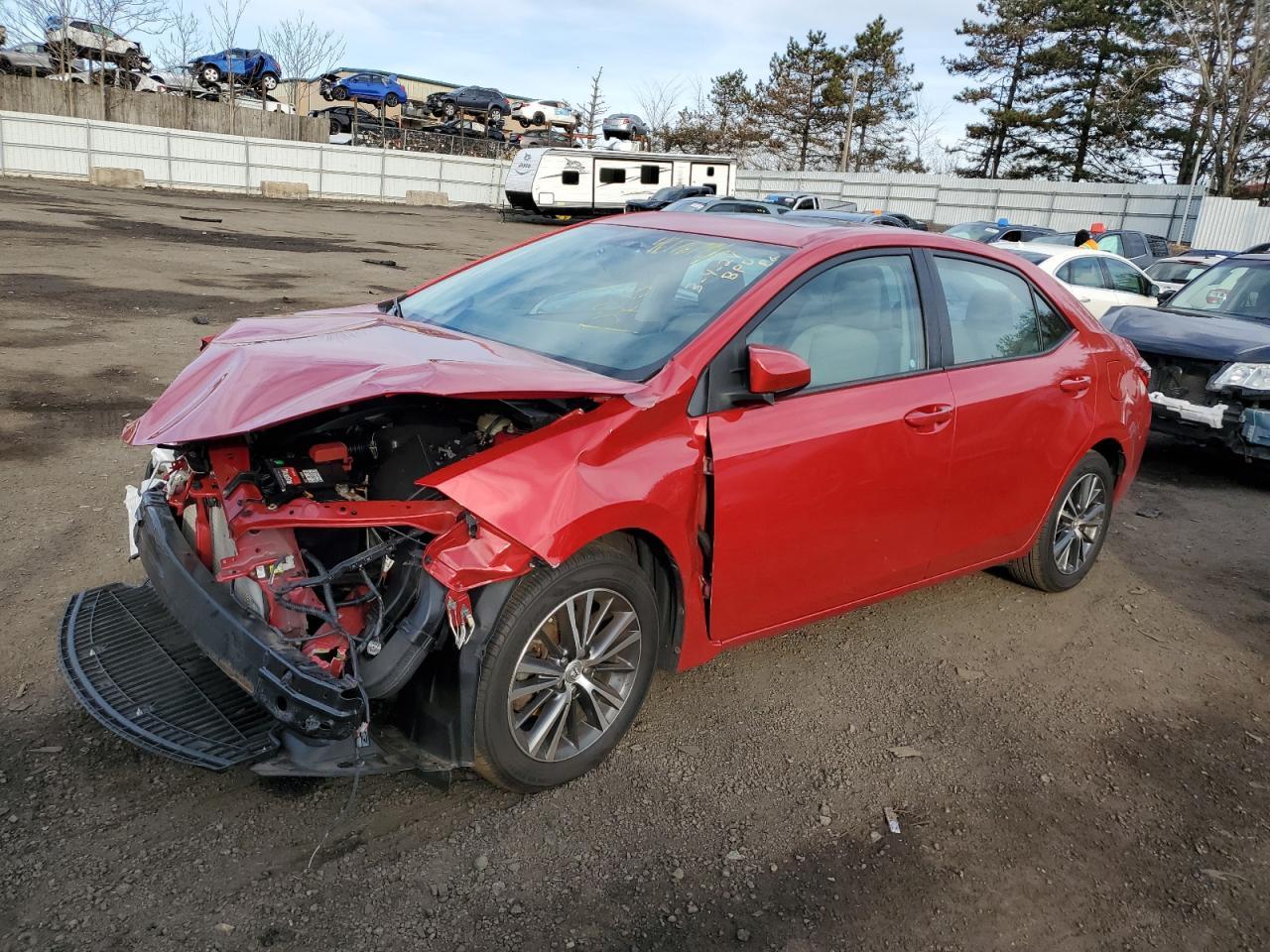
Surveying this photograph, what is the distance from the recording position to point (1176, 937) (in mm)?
2787

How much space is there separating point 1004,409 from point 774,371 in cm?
152

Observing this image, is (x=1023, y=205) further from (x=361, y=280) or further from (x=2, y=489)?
(x=2, y=489)

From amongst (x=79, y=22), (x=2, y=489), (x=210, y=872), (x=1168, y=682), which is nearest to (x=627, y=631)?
(x=210, y=872)

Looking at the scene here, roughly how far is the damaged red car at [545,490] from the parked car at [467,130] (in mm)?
44180

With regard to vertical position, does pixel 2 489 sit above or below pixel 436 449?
below

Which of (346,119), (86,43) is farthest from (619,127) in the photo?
(86,43)

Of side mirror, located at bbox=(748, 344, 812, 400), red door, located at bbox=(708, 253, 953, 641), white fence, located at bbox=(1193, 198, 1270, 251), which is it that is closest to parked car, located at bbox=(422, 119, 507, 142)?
white fence, located at bbox=(1193, 198, 1270, 251)

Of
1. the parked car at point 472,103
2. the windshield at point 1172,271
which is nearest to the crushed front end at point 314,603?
the windshield at point 1172,271

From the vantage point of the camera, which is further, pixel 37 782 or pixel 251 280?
pixel 251 280

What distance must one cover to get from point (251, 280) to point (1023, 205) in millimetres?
36019

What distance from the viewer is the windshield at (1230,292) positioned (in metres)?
8.68

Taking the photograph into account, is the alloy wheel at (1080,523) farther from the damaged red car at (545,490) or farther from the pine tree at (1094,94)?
the pine tree at (1094,94)

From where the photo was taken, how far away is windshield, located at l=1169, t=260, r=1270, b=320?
868 centimetres

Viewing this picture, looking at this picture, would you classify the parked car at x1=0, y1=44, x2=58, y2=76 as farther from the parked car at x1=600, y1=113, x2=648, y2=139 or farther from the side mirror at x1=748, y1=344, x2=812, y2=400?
the side mirror at x1=748, y1=344, x2=812, y2=400
